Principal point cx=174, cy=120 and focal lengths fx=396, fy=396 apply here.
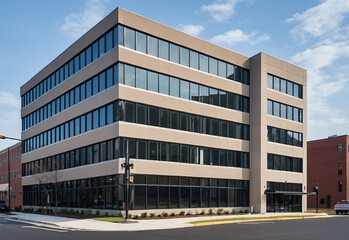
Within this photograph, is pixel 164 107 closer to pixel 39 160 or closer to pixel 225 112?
pixel 225 112

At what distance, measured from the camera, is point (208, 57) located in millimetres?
39781

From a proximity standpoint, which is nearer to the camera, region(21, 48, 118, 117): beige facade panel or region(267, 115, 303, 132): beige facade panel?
region(21, 48, 118, 117): beige facade panel

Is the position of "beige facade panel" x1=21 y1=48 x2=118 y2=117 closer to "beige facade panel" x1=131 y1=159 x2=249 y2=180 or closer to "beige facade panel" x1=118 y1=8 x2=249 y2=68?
"beige facade panel" x1=118 y1=8 x2=249 y2=68

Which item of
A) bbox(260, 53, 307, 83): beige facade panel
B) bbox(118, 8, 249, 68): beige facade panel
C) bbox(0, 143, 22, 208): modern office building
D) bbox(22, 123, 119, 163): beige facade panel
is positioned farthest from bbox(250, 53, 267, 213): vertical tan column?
bbox(0, 143, 22, 208): modern office building

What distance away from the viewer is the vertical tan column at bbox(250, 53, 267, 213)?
41.6 meters

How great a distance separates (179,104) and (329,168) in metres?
41.3

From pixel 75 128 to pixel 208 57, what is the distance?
15.4m

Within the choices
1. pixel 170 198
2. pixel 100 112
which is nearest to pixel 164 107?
pixel 100 112

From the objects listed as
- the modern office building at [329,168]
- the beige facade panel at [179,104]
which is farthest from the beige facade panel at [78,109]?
the modern office building at [329,168]

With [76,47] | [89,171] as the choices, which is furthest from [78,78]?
[89,171]

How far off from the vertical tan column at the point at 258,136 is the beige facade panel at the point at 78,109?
1659 cm

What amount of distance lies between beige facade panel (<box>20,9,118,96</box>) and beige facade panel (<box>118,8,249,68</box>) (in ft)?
4.02

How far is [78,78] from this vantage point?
40.0 meters

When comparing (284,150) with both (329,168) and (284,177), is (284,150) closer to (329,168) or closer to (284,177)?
(284,177)
